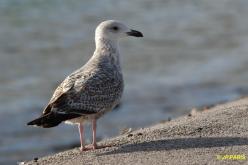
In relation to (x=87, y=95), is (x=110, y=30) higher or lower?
higher

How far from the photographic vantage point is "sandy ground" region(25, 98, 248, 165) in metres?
7.95

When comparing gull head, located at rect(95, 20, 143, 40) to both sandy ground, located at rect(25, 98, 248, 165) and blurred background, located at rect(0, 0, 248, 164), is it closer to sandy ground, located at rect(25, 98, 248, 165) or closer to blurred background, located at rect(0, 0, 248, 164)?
sandy ground, located at rect(25, 98, 248, 165)

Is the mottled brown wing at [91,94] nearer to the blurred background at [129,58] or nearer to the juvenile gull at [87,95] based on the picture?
the juvenile gull at [87,95]

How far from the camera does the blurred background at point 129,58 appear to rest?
14086 mm

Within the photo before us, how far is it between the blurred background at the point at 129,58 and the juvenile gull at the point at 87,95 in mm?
3545

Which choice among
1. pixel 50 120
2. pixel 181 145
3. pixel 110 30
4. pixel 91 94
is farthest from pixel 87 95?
pixel 110 30

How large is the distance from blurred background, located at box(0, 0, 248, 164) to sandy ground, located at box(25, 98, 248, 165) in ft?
11.7

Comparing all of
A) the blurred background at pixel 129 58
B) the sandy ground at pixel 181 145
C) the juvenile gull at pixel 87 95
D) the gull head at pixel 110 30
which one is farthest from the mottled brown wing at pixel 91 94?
the blurred background at pixel 129 58

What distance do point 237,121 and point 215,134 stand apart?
550 mm

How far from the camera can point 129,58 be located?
18500 mm

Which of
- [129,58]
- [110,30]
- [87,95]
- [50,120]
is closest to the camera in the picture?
[50,120]

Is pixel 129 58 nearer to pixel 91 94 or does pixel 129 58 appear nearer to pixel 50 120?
pixel 91 94

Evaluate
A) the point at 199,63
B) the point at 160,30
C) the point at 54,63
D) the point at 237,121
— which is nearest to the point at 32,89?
the point at 54,63

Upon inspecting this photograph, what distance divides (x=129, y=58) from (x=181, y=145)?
400 inches
